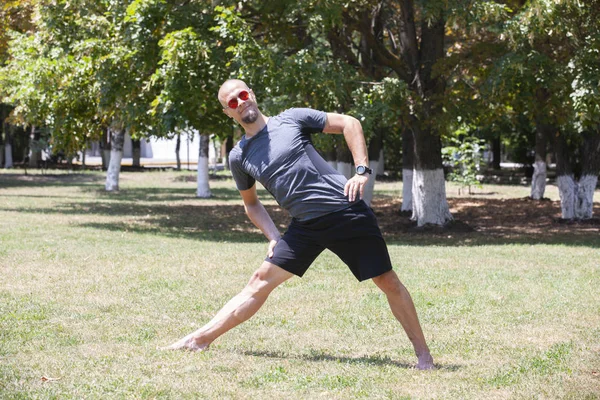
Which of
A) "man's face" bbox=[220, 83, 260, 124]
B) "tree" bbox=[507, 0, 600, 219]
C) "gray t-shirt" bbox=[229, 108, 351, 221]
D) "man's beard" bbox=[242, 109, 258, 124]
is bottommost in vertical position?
"gray t-shirt" bbox=[229, 108, 351, 221]

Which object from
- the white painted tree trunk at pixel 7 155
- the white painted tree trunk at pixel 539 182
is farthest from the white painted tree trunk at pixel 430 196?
the white painted tree trunk at pixel 7 155

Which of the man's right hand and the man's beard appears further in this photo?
the man's right hand

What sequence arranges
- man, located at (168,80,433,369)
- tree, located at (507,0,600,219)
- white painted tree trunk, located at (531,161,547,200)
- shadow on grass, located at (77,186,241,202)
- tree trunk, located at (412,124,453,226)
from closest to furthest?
man, located at (168,80,433,369), tree, located at (507,0,600,219), tree trunk, located at (412,124,453,226), white painted tree trunk, located at (531,161,547,200), shadow on grass, located at (77,186,241,202)

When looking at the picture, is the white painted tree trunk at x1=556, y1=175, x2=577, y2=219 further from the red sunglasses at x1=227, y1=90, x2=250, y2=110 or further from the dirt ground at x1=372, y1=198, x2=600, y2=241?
the red sunglasses at x1=227, y1=90, x2=250, y2=110

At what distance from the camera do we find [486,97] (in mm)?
16766

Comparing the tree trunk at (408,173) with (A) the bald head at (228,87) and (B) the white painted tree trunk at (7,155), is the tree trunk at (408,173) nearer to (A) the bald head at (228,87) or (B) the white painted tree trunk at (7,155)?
(A) the bald head at (228,87)

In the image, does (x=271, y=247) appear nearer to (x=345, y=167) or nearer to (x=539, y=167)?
(x=345, y=167)

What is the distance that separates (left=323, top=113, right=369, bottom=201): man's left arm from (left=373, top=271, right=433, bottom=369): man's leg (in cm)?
61

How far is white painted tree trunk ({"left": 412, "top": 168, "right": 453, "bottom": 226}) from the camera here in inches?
744

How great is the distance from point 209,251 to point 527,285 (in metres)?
5.17

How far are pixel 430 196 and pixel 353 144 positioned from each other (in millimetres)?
13383

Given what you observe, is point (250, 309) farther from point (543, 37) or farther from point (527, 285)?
point (543, 37)

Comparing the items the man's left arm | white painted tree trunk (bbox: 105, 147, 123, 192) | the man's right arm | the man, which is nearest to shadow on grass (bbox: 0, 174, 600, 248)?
white painted tree trunk (bbox: 105, 147, 123, 192)

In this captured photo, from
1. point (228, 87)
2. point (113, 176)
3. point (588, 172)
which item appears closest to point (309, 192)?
point (228, 87)
